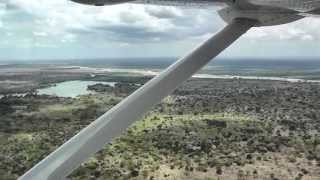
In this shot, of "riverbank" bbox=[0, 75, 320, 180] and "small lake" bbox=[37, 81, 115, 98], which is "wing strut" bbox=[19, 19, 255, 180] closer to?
"riverbank" bbox=[0, 75, 320, 180]

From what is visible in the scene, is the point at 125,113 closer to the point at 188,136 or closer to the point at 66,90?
the point at 188,136

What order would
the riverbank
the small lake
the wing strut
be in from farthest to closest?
1. the small lake
2. the riverbank
3. the wing strut

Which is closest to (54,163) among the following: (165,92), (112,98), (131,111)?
(131,111)

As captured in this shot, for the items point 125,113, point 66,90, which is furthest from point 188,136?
point 125,113

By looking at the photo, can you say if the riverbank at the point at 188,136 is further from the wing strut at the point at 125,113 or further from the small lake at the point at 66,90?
the wing strut at the point at 125,113

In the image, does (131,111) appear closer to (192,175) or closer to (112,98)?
(192,175)

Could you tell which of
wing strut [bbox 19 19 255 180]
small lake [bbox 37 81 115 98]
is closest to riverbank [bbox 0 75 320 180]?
small lake [bbox 37 81 115 98]

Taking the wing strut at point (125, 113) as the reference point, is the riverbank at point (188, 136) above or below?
below

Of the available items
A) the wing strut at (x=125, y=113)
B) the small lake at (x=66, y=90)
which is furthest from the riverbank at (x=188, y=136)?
the wing strut at (x=125, y=113)
